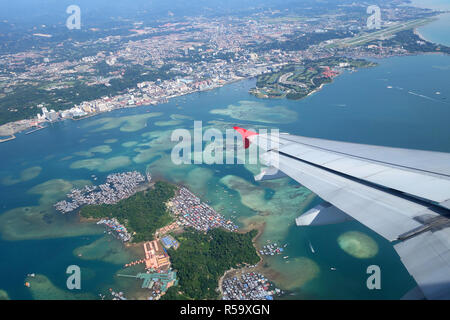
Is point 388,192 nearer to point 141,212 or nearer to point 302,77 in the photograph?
point 141,212

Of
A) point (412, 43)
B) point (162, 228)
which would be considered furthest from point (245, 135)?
point (412, 43)

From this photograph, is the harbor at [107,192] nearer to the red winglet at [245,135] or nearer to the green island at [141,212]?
the green island at [141,212]

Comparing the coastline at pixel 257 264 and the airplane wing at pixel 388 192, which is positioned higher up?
the airplane wing at pixel 388 192

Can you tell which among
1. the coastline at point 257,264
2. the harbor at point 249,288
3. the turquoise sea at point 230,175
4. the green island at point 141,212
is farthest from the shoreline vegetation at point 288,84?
the harbor at point 249,288

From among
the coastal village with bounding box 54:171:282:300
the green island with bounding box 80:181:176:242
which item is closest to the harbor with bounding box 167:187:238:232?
the coastal village with bounding box 54:171:282:300

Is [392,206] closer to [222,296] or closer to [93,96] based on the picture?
[222,296]

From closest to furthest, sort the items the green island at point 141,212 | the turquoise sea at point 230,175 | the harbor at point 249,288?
the harbor at point 249,288
the turquoise sea at point 230,175
the green island at point 141,212
